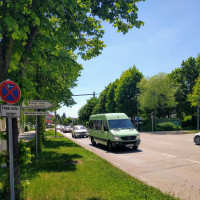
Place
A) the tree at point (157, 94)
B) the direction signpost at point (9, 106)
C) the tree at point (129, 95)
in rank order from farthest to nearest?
1. the tree at point (129, 95)
2. the tree at point (157, 94)
3. the direction signpost at point (9, 106)

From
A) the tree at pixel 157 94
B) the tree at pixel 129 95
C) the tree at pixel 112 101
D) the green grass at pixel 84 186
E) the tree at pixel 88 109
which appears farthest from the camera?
the tree at pixel 88 109

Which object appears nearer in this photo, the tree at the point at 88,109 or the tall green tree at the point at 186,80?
the tall green tree at the point at 186,80

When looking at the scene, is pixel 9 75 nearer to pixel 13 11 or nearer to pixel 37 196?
pixel 13 11

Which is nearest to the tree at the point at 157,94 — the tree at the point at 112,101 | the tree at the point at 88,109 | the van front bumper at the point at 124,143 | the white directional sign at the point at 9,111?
the tree at the point at 112,101

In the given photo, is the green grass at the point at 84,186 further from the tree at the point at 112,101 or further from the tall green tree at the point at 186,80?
the tree at the point at 112,101

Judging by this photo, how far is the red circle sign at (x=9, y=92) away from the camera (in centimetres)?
406

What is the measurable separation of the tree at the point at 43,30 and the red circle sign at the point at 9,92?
337 millimetres

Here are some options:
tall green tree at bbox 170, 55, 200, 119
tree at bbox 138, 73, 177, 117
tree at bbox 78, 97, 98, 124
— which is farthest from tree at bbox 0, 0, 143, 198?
tree at bbox 78, 97, 98, 124

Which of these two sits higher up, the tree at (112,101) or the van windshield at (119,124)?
the tree at (112,101)

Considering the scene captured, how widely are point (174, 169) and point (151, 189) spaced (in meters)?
2.70

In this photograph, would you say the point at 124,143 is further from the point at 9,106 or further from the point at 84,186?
the point at 9,106

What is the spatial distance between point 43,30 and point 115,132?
8.90 m

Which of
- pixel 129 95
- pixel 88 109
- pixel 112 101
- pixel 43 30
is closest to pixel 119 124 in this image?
pixel 43 30

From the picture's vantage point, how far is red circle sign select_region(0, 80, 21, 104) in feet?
13.3
